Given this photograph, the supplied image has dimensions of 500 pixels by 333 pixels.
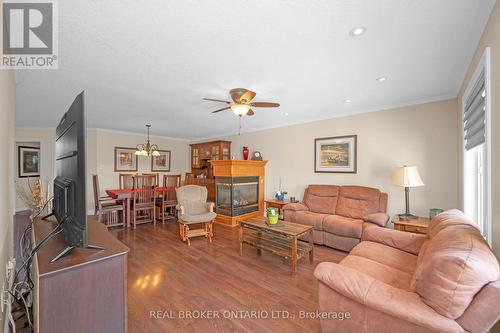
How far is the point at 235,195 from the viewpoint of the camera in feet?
16.5

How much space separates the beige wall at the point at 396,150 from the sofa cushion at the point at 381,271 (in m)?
2.15

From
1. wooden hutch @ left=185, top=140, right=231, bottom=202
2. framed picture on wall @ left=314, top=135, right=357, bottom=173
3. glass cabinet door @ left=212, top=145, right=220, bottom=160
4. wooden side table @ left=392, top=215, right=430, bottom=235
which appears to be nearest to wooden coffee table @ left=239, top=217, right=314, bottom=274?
wooden side table @ left=392, top=215, right=430, bottom=235

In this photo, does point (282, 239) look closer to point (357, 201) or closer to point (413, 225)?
point (357, 201)

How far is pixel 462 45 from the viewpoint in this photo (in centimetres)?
188

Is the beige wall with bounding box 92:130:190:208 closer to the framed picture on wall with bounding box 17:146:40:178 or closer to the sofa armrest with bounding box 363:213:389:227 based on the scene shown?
the framed picture on wall with bounding box 17:146:40:178

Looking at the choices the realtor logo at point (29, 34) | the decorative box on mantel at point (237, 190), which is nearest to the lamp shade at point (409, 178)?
the decorative box on mantel at point (237, 190)

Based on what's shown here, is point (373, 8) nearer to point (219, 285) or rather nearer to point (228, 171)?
point (219, 285)

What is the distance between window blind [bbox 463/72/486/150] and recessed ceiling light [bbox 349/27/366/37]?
3.42 ft

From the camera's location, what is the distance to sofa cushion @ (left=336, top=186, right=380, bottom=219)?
11.7ft

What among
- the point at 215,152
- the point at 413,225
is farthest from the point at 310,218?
the point at 215,152

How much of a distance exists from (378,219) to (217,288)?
2.51 metres

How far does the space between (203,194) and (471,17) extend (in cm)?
424

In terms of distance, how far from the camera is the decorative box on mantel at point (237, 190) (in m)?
4.94

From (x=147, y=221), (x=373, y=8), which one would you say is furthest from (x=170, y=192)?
(x=373, y=8)
